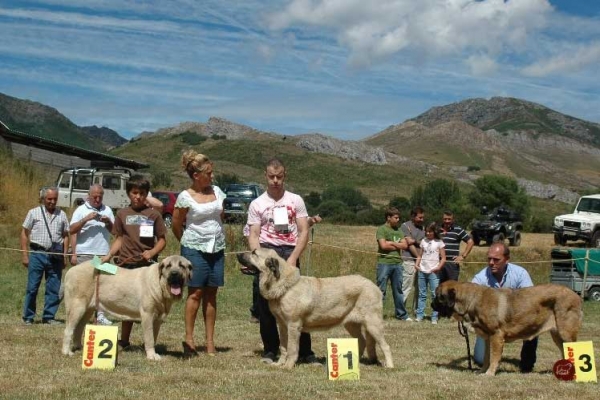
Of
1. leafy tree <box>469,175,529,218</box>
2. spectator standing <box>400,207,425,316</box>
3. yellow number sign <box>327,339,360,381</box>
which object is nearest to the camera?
yellow number sign <box>327,339,360,381</box>

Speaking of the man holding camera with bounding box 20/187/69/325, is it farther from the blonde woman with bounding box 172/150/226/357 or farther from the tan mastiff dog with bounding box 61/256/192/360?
the blonde woman with bounding box 172/150/226/357

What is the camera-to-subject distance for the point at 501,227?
27516 millimetres

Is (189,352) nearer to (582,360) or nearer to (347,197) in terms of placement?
(582,360)

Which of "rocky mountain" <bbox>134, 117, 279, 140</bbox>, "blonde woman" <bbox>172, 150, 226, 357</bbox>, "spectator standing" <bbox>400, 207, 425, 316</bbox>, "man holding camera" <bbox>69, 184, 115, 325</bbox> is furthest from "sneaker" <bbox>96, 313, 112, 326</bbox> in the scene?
"rocky mountain" <bbox>134, 117, 279, 140</bbox>

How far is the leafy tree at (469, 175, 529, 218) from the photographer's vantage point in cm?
4747

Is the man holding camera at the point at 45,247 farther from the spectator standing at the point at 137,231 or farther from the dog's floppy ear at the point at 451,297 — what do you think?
the dog's floppy ear at the point at 451,297

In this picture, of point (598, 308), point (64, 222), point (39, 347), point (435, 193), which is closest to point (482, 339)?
point (39, 347)

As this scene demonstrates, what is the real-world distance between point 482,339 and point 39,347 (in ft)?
16.8

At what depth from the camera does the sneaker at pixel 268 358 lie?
7.70m

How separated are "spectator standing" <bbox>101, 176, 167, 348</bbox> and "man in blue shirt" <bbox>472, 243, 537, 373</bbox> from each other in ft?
12.2

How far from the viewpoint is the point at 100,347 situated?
Result: 7.01m

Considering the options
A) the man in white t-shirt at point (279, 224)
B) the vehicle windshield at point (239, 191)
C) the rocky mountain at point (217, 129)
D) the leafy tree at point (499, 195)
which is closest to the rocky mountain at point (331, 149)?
the rocky mountain at point (217, 129)

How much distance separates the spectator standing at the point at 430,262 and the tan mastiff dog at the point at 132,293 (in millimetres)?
6267

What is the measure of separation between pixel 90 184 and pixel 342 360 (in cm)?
2397
